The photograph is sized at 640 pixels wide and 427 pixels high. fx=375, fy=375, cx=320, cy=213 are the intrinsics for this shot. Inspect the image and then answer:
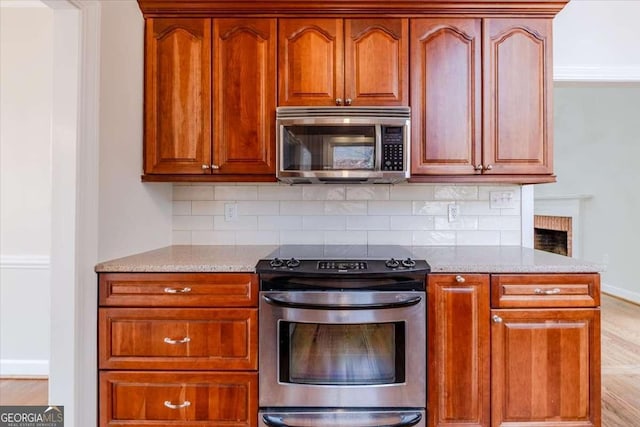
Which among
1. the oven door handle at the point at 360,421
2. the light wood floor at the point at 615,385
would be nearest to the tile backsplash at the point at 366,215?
the oven door handle at the point at 360,421

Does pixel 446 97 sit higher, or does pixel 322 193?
pixel 446 97

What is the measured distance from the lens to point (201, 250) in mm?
2201

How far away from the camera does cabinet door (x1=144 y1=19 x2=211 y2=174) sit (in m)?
2.04

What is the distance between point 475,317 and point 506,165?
852mm

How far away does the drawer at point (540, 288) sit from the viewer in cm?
169

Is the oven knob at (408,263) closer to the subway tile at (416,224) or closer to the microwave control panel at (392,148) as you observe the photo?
the microwave control panel at (392,148)

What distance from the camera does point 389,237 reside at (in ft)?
7.80

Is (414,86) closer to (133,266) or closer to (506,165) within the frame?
(506,165)

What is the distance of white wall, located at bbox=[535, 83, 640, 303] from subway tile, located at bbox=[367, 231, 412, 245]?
359cm

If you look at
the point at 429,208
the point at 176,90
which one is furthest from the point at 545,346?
the point at 176,90

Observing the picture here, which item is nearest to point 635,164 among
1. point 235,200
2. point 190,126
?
point 235,200

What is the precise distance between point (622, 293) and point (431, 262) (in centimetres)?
429

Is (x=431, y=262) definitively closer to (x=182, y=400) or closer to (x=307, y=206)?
(x=307, y=206)

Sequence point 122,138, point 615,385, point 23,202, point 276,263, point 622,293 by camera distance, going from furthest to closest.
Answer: point 622,293, point 23,202, point 615,385, point 122,138, point 276,263
